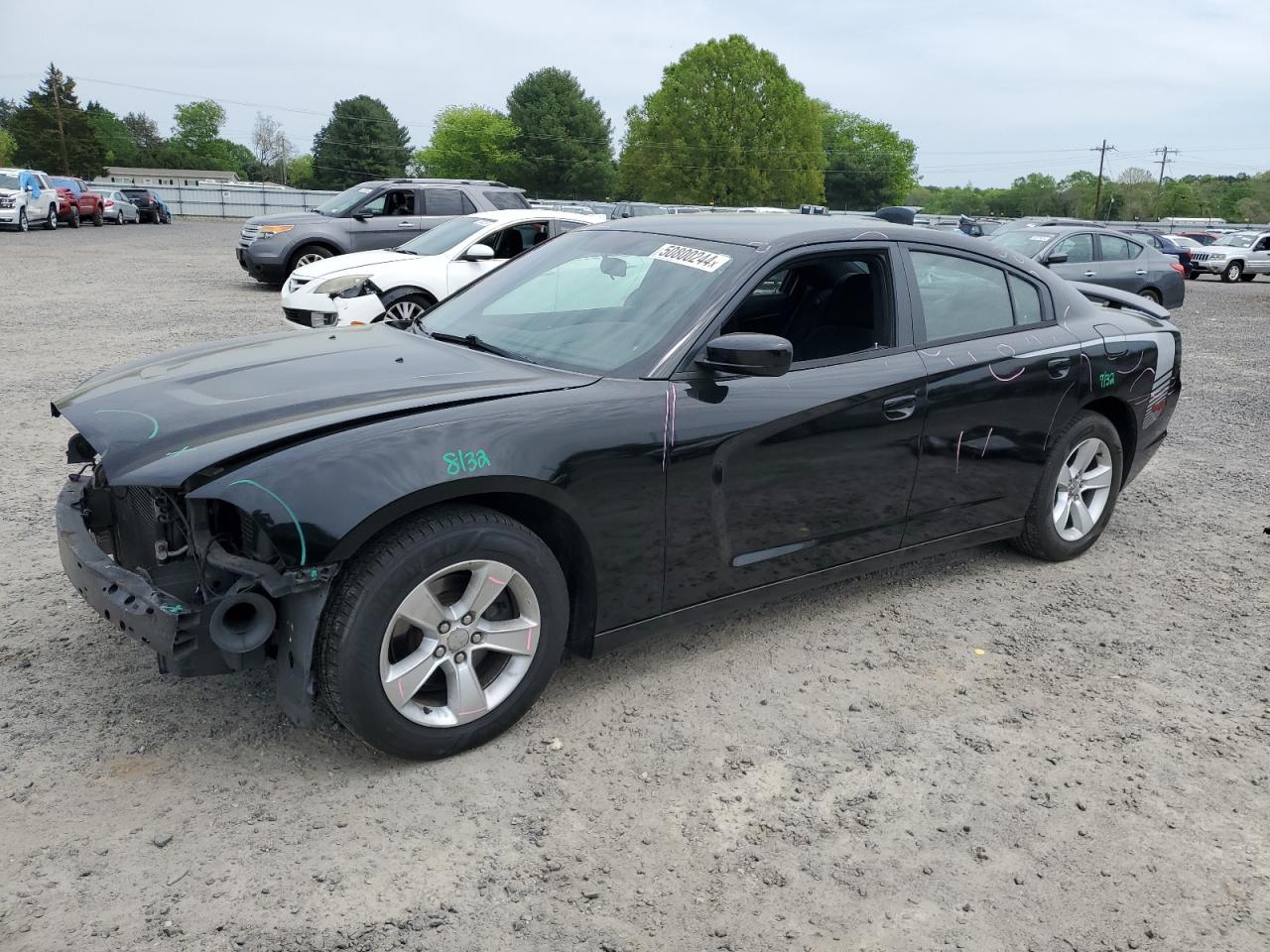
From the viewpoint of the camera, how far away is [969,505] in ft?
14.6

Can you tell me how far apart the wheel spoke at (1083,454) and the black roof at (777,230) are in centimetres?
109

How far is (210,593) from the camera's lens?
9.45 ft

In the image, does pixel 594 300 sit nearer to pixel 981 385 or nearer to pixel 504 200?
pixel 981 385

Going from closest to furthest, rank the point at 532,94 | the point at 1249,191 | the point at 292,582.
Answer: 1. the point at 292,582
2. the point at 532,94
3. the point at 1249,191

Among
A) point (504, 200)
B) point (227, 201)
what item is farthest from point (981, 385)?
point (227, 201)

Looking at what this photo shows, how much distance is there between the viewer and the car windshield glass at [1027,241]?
15.3m

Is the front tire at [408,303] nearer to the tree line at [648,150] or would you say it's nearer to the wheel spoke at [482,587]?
the wheel spoke at [482,587]

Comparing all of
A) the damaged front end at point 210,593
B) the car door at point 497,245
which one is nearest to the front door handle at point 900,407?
the damaged front end at point 210,593

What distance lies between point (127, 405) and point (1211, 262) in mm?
33147

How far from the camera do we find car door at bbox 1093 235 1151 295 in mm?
15859

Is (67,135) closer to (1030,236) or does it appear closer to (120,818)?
(1030,236)

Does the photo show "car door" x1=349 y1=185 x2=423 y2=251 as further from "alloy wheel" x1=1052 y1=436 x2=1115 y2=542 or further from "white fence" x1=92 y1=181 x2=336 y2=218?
"white fence" x1=92 y1=181 x2=336 y2=218

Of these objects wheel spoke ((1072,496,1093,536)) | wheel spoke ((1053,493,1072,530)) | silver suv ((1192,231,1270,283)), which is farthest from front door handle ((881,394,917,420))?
silver suv ((1192,231,1270,283))

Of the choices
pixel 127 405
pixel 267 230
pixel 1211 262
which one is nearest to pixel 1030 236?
pixel 267 230
